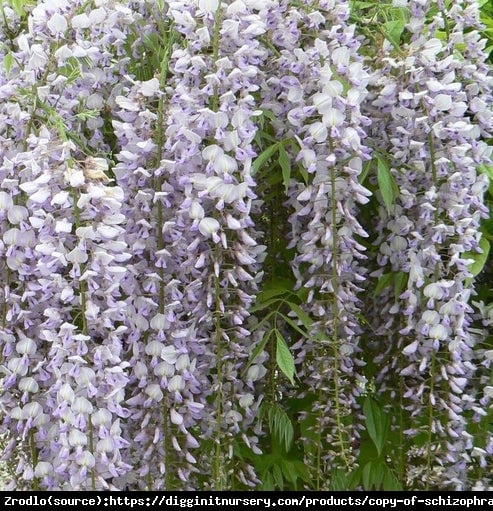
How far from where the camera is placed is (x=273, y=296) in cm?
235

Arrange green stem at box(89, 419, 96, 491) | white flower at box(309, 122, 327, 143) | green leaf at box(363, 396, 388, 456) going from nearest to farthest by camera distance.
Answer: green stem at box(89, 419, 96, 491)
white flower at box(309, 122, 327, 143)
green leaf at box(363, 396, 388, 456)

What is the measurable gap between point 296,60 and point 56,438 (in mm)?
1069

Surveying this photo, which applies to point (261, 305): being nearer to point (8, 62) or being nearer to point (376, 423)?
point (376, 423)

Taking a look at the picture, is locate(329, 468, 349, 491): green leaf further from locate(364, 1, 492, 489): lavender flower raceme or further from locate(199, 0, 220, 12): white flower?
locate(199, 0, 220, 12): white flower

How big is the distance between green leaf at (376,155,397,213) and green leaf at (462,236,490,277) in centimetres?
27

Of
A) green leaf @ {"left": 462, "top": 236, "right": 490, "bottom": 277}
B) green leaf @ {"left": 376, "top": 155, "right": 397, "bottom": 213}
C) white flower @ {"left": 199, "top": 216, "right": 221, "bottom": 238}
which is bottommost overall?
green leaf @ {"left": 462, "top": 236, "right": 490, "bottom": 277}

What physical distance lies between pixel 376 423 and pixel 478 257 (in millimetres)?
527

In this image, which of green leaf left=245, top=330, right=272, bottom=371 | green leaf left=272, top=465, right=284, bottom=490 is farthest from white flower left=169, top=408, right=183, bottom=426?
green leaf left=272, top=465, right=284, bottom=490

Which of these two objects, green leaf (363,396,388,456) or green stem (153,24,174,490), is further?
green leaf (363,396,388,456)

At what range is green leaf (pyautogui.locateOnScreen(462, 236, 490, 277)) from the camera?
2234 mm

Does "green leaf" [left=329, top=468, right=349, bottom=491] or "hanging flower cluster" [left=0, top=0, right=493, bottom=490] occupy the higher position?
"hanging flower cluster" [left=0, top=0, right=493, bottom=490]

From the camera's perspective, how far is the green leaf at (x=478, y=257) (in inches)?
88.0

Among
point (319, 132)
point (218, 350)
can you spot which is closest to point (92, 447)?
point (218, 350)

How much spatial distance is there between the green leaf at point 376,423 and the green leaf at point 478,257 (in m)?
0.48
